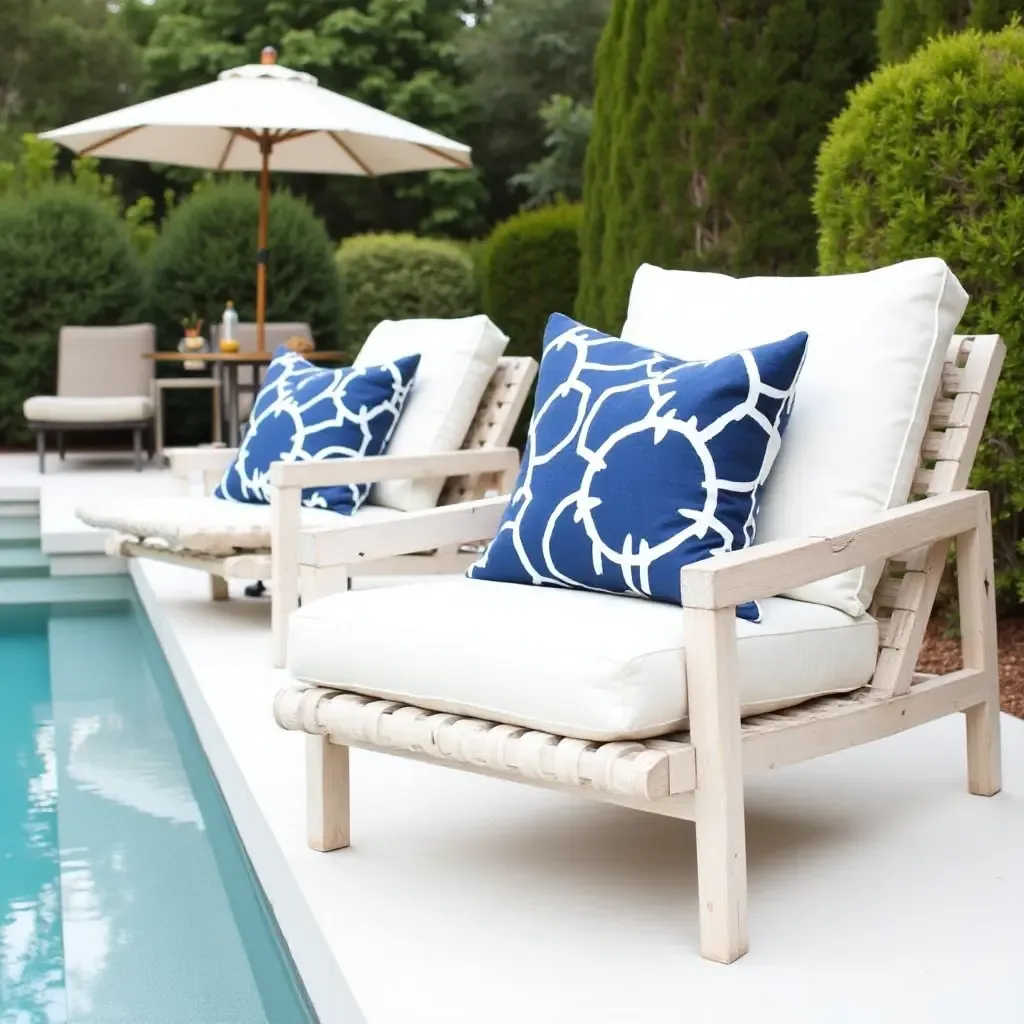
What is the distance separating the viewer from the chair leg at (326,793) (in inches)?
97.3

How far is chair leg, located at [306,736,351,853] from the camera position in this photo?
8.11ft

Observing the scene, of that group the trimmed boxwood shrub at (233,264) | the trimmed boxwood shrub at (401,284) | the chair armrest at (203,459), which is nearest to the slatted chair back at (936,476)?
the chair armrest at (203,459)

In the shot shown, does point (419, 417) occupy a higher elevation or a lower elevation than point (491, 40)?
lower

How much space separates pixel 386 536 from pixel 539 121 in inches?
770

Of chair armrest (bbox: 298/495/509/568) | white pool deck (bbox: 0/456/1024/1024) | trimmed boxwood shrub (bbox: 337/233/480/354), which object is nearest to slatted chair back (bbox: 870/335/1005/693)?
white pool deck (bbox: 0/456/1024/1024)

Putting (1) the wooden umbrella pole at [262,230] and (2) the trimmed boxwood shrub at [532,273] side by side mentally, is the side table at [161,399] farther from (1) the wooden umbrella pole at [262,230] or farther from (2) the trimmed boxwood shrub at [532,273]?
(2) the trimmed boxwood shrub at [532,273]

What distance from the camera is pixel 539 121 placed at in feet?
71.2

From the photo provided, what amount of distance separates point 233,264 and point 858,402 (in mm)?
8340

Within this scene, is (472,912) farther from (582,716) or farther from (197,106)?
(197,106)

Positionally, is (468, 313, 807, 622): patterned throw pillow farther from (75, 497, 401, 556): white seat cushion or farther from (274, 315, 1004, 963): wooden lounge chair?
(75, 497, 401, 556): white seat cushion

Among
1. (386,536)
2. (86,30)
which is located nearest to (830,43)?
(386,536)

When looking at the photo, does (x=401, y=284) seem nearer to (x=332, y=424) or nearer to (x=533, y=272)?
(x=533, y=272)

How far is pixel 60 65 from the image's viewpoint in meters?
24.2

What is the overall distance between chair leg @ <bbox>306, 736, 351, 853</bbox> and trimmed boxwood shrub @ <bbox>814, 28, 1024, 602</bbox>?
2003mm
